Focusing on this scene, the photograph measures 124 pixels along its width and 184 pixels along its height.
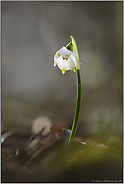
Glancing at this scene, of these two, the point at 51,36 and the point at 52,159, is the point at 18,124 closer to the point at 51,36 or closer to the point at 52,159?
the point at 52,159

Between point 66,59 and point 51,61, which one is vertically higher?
point 51,61

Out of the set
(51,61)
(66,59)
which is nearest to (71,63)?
(66,59)

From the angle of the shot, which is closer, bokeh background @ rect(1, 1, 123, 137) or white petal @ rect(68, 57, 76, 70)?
white petal @ rect(68, 57, 76, 70)

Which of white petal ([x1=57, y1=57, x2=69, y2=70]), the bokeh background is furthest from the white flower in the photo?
the bokeh background

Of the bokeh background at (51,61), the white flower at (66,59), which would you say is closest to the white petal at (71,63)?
the white flower at (66,59)

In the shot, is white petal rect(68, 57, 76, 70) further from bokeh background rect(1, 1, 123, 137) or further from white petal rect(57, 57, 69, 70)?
bokeh background rect(1, 1, 123, 137)

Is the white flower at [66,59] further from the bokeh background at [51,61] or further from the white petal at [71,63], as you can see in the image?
the bokeh background at [51,61]

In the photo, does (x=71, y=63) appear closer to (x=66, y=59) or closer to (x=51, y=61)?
(x=66, y=59)
